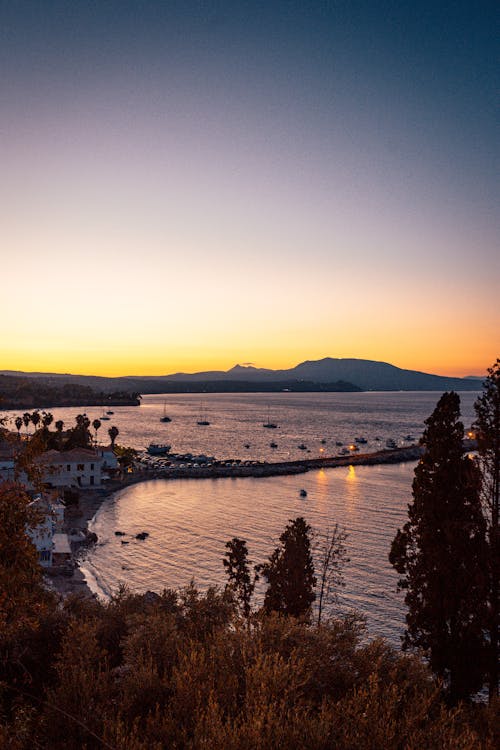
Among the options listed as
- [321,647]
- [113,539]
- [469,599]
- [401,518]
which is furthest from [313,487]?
[321,647]

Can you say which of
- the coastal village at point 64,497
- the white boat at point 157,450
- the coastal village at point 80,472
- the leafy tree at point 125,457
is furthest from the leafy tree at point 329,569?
the white boat at point 157,450

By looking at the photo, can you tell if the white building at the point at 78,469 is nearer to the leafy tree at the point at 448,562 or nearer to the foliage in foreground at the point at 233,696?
the leafy tree at the point at 448,562

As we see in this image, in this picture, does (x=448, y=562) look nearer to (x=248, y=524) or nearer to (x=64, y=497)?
(x=248, y=524)

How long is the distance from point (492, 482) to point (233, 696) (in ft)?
49.1

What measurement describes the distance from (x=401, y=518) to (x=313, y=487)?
72.5 feet

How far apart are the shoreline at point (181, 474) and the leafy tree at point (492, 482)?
26.5m

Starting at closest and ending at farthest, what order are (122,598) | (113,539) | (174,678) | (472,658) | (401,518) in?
(174,678), (122,598), (472,658), (113,539), (401,518)

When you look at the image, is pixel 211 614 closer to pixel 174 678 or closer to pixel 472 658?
pixel 174 678

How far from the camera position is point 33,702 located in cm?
1059

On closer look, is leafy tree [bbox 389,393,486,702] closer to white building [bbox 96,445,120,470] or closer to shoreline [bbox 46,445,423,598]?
shoreline [bbox 46,445,423,598]

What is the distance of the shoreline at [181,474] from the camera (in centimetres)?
4012

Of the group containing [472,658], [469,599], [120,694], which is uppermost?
[120,694]

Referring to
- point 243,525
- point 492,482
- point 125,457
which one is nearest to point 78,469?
point 125,457

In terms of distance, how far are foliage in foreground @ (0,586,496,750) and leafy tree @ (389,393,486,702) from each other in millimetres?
8728
